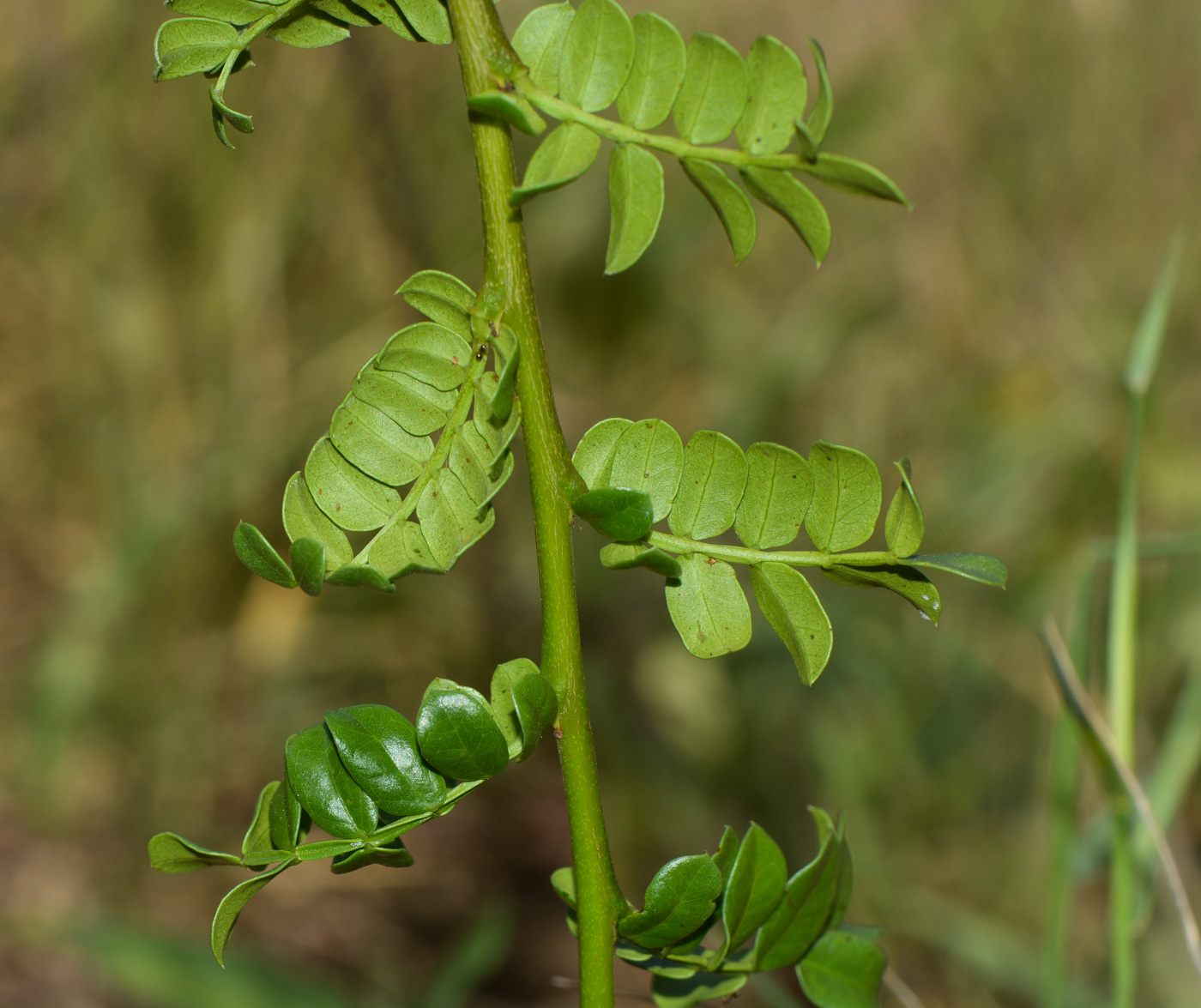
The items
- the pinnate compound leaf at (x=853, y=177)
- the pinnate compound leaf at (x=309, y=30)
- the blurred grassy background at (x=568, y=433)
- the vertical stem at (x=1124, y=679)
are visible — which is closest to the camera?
the pinnate compound leaf at (x=853, y=177)

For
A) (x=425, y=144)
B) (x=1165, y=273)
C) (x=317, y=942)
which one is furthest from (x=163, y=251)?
(x=1165, y=273)

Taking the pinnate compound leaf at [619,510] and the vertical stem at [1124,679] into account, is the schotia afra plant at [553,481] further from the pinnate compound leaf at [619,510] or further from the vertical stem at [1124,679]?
the vertical stem at [1124,679]

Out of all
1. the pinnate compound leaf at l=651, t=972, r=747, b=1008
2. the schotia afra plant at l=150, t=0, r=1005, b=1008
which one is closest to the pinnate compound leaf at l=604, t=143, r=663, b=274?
the schotia afra plant at l=150, t=0, r=1005, b=1008

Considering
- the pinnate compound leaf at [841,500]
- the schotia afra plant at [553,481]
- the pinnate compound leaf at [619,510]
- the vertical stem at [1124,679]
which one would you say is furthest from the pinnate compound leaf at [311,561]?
the vertical stem at [1124,679]

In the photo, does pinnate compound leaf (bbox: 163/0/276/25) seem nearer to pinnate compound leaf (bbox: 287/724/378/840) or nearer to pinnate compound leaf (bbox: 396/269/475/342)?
pinnate compound leaf (bbox: 396/269/475/342)

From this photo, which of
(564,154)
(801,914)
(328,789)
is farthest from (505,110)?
(801,914)

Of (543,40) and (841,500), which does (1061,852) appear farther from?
(543,40)
